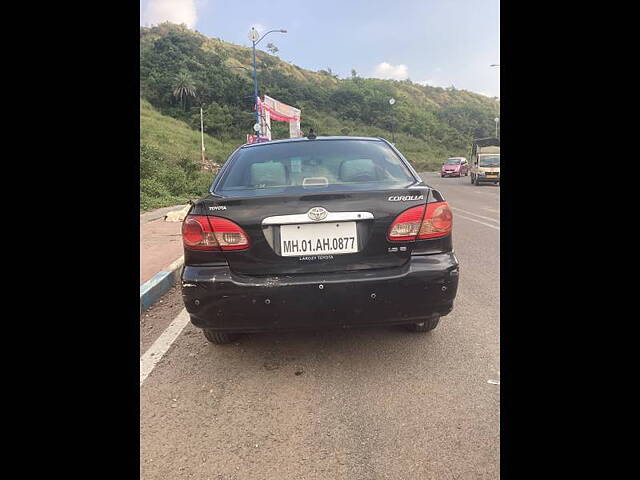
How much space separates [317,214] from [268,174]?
801 millimetres

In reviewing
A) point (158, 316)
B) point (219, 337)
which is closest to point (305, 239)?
point (219, 337)

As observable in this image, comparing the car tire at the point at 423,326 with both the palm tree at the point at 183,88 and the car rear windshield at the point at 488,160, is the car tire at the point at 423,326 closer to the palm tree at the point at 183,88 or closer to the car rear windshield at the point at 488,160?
the car rear windshield at the point at 488,160

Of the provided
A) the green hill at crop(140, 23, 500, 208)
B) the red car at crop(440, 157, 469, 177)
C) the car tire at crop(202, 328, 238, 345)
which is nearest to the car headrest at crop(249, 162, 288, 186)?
the car tire at crop(202, 328, 238, 345)

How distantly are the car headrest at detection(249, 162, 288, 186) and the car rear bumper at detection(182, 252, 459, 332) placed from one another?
0.79m

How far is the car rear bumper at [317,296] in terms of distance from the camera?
2.30 meters

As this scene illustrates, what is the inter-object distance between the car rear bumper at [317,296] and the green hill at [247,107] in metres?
19.4

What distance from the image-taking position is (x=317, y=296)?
7.53ft

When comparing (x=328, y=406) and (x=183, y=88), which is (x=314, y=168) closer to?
(x=328, y=406)

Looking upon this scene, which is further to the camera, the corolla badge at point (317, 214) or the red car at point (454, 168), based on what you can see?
the red car at point (454, 168)

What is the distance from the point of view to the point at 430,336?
311cm

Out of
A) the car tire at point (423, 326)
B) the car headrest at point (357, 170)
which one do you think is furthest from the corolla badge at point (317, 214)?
the car tire at point (423, 326)
